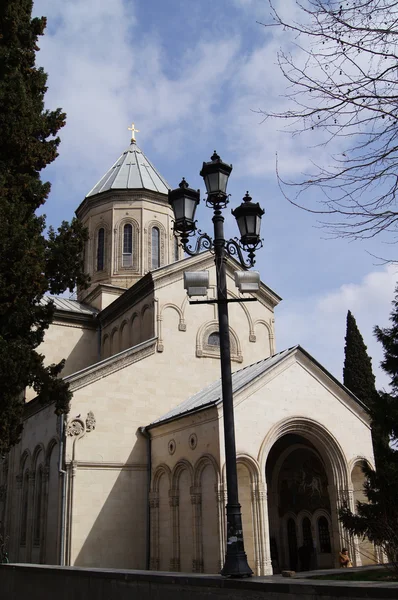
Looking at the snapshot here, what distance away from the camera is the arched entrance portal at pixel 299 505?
56.0 ft

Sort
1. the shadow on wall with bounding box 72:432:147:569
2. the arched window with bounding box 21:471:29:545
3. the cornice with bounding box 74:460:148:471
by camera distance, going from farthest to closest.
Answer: the arched window with bounding box 21:471:29:545 < the cornice with bounding box 74:460:148:471 < the shadow on wall with bounding box 72:432:147:569

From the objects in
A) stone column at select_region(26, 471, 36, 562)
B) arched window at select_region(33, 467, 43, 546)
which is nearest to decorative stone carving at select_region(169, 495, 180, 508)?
arched window at select_region(33, 467, 43, 546)

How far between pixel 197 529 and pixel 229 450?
8.74m

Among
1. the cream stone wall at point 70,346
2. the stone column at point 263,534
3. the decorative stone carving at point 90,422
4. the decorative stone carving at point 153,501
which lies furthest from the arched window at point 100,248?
the stone column at point 263,534

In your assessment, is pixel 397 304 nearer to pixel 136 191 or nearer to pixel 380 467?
pixel 380 467

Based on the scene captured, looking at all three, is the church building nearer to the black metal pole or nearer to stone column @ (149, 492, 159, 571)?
stone column @ (149, 492, 159, 571)

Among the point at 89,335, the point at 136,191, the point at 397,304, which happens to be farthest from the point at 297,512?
the point at 136,191

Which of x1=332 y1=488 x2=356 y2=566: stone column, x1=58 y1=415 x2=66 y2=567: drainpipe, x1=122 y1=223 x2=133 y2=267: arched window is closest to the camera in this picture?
x1=332 y1=488 x2=356 y2=566: stone column

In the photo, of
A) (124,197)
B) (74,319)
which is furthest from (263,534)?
(124,197)

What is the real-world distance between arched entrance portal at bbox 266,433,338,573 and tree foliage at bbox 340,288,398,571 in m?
3.65

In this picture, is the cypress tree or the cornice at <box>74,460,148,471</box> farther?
the cypress tree

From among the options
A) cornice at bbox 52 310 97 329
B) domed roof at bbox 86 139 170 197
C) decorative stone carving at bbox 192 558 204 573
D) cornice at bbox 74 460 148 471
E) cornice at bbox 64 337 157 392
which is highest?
domed roof at bbox 86 139 170 197

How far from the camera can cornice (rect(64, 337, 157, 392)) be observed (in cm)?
1725

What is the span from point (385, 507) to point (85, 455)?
8717mm
